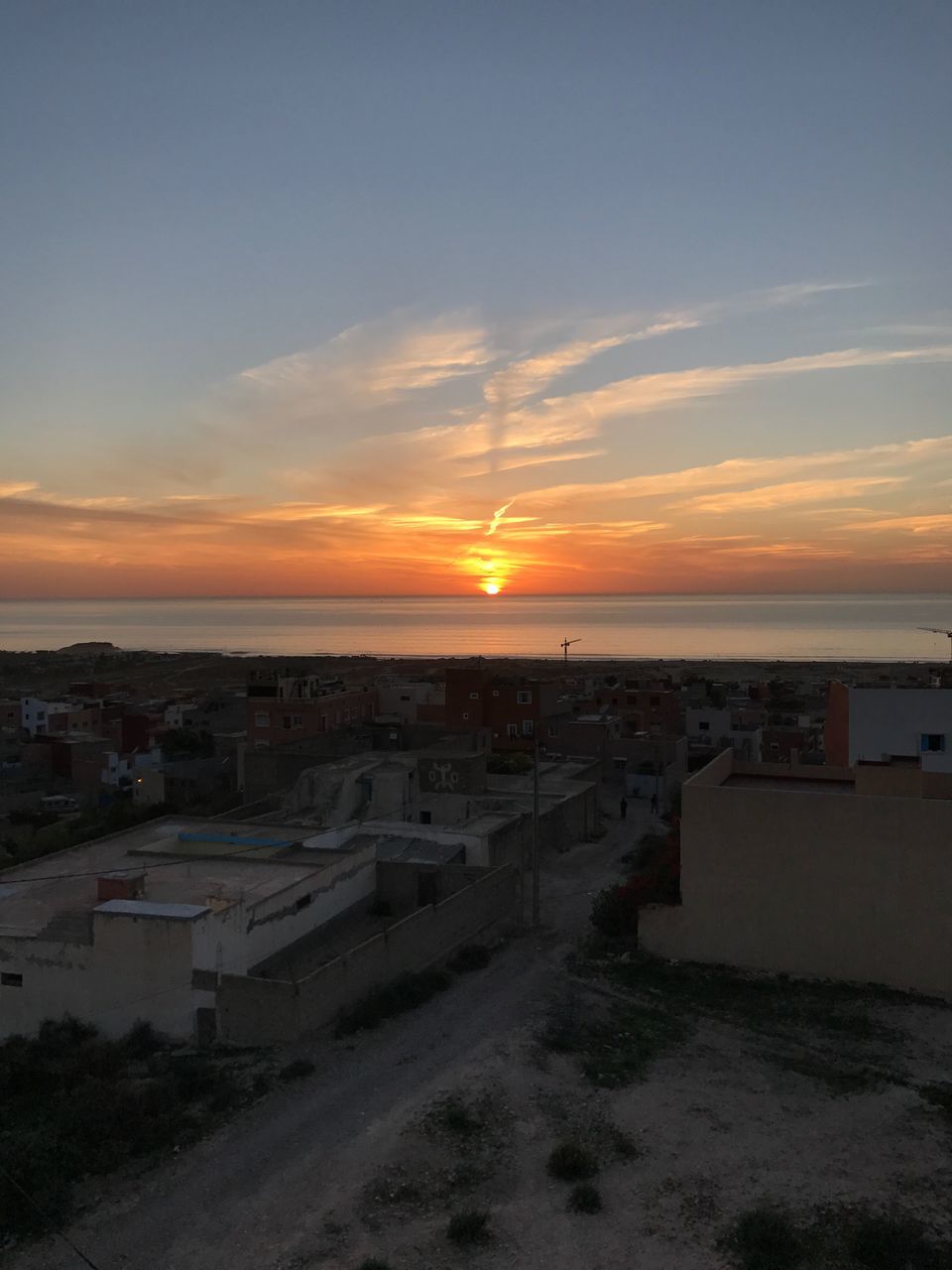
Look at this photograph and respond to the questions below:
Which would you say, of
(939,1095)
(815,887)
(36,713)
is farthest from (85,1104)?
(36,713)

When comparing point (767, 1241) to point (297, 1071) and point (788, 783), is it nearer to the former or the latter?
point (297, 1071)

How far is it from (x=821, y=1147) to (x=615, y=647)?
573ft

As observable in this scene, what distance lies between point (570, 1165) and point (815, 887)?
Result: 26.3 ft

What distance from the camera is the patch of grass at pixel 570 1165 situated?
10500 mm

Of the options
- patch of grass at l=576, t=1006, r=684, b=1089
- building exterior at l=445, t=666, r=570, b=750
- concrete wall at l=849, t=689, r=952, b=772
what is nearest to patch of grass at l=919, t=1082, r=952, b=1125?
patch of grass at l=576, t=1006, r=684, b=1089

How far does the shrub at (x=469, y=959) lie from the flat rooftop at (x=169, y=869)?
3.26m

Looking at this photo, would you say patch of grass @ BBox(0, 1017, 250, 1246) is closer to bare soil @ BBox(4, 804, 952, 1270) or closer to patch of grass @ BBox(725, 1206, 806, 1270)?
bare soil @ BBox(4, 804, 952, 1270)

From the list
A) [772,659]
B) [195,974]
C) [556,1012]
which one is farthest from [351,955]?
[772,659]

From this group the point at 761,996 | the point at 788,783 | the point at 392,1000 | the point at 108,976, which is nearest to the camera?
the point at 108,976

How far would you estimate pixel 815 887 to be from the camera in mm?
16766

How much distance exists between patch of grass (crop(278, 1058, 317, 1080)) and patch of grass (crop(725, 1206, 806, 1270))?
6.20 m

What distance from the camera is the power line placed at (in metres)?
9.32

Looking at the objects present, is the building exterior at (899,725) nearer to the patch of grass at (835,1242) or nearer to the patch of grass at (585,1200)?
the patch of grass at (835,1242)

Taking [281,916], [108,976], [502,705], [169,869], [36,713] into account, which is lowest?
[108,976]
